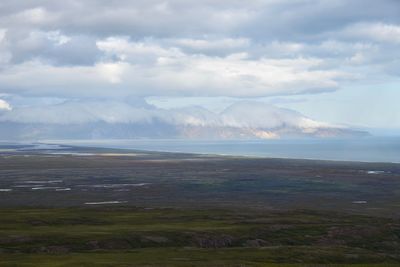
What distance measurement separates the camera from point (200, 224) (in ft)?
287

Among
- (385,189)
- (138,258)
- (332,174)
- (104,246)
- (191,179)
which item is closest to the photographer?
(138,258)

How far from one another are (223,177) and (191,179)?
12142 mm

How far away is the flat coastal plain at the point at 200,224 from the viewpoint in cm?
6456

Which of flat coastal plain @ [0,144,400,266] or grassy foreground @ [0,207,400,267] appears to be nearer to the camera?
grassy foreground @ [0,207,400,267]

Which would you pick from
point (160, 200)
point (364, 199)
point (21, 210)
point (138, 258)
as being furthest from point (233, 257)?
point (364, 199)

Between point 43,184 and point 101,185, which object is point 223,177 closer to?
point 101,185

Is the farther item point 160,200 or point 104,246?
point 160,200

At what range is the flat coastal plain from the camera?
6456 cm

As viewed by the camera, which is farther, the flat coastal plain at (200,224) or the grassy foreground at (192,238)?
the flat coastal plain at (200,224)

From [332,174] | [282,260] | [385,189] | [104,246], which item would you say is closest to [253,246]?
[282,260]

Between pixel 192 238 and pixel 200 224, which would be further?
pixel 200 224

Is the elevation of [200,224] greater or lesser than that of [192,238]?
greater

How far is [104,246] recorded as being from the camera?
2734 inches

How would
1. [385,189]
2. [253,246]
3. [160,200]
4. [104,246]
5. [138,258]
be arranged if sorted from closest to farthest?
1. [138,258]
2. [104,246]
3. [253,246]
4. [160,200]
5. [385,189]
